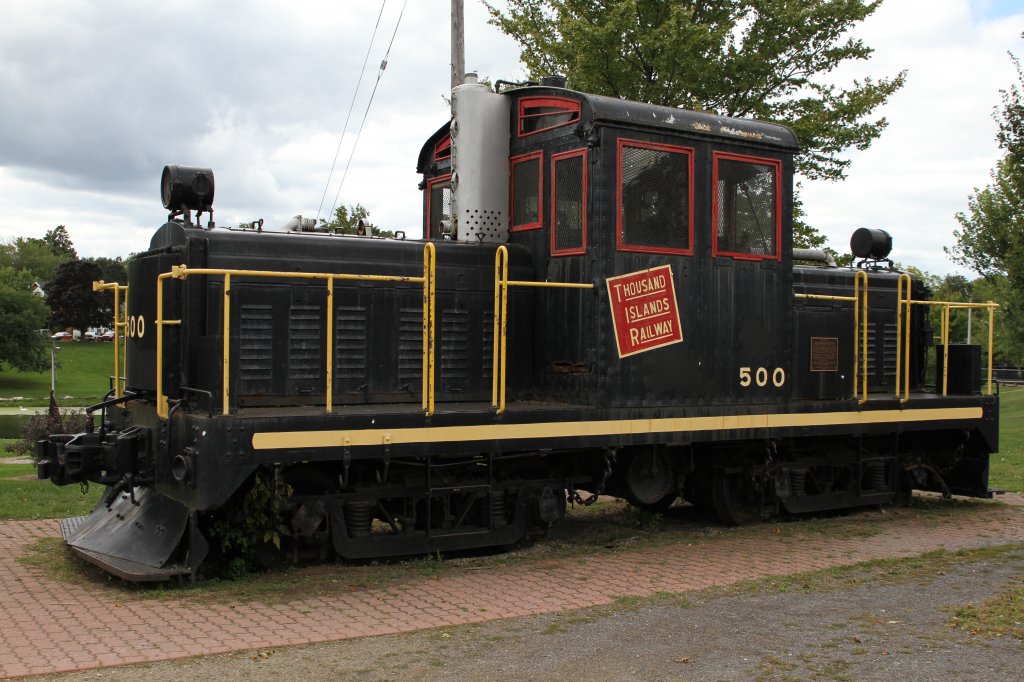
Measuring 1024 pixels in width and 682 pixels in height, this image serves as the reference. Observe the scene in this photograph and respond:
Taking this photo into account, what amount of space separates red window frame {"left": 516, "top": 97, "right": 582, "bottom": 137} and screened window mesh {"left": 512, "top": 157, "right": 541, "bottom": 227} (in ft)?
1.00

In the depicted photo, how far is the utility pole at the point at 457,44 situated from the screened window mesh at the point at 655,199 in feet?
22.9

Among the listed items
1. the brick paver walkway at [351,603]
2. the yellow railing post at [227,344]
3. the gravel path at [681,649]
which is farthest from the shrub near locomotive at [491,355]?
the gravel path at [681,649]

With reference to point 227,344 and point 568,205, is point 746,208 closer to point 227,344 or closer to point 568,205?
point 568,205

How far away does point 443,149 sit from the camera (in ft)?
33.2

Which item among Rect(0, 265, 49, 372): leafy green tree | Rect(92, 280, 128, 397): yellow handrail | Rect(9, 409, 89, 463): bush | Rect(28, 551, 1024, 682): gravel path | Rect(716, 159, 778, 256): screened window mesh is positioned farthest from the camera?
Rect(0, 265, 49, 372): leafy green tree

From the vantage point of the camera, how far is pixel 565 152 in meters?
8.64

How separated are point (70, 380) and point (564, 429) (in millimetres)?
56537

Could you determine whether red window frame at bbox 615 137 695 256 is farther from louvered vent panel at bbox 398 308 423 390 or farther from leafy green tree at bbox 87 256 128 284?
leafy green tree at bbox 87 256 128 284

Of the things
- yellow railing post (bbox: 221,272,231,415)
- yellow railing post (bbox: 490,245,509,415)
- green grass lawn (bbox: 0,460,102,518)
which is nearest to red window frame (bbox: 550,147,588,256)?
yellow railing post (bbox: 490,245,509,415)

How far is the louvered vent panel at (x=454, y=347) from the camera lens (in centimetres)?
852

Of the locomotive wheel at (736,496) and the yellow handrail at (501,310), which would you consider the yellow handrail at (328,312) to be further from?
the locomotive wheel at (736,496)

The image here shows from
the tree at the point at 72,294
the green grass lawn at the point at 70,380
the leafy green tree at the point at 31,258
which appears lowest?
the green grass lawn at the point at 70,380

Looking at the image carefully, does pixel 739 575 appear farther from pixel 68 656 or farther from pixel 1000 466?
pixel 1000 466

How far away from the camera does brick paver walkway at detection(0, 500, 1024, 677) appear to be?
5641 mm
